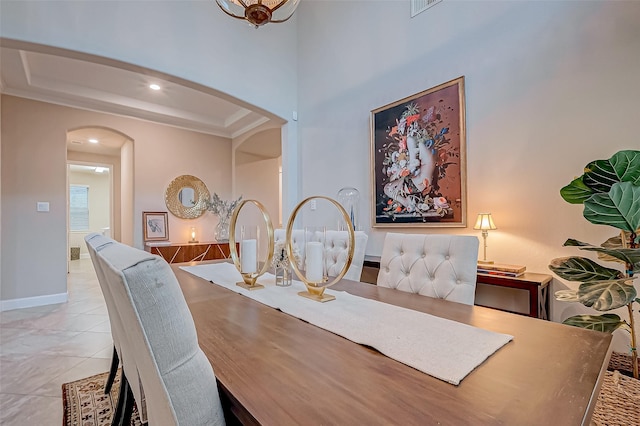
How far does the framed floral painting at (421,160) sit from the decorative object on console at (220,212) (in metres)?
Result: 3.06

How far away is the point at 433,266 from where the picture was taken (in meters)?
1.43

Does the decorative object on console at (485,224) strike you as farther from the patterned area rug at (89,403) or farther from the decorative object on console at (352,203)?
the patterned area rug at (89,403)

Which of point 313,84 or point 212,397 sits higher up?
point 313,84

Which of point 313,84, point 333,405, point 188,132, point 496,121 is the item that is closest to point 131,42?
point 313,84

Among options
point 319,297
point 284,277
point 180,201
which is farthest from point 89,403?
point 180,201

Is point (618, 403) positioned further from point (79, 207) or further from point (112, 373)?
point (79, 207)

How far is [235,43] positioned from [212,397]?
141 inches

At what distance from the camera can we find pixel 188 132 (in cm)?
505

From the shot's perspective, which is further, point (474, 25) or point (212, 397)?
point (474, 25)

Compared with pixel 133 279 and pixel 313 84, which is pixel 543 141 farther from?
pixel 313 84

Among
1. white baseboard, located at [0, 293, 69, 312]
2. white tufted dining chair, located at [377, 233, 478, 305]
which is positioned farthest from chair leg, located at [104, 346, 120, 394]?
white baseboard, located at [0, 293, 69, 312]

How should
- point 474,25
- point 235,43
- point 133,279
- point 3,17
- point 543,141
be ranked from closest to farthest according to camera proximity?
point 133,279 < point 543,141 < point 3,17 < point 474,25 < point 235,43

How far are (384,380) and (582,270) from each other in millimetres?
1352

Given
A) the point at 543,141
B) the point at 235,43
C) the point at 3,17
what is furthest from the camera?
the point at 235,43
